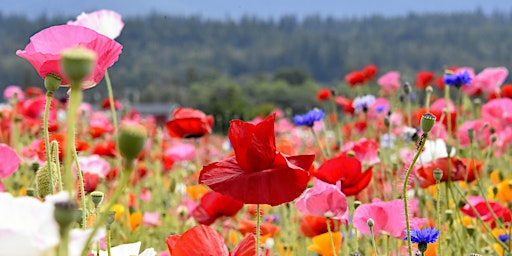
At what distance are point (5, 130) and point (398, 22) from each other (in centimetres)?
10428

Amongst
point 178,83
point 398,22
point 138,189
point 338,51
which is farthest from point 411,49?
point 138,189

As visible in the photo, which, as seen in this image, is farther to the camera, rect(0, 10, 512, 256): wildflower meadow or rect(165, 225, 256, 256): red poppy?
rect(165, 225, 256, 256): red poppy

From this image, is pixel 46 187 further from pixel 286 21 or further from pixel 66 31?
pixel 286 21

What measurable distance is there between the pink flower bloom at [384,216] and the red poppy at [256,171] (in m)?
0.21

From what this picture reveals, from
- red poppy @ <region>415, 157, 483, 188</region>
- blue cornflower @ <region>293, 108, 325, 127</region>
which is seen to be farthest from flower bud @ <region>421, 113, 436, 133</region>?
blue cornflower @ <region>293, 108, 325, 127</region>

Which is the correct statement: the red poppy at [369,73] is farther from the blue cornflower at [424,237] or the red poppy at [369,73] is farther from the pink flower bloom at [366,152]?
the blue cornflower at [424,237]

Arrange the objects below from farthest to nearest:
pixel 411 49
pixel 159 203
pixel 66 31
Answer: pixel 411 49, pixel 159 203, pixel 66 31

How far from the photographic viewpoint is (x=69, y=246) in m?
0.31

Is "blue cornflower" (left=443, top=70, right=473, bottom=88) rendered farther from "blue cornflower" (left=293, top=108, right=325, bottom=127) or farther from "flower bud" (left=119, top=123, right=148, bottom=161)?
"flower bud" (left=119, top=123, right=148, bottom=161)

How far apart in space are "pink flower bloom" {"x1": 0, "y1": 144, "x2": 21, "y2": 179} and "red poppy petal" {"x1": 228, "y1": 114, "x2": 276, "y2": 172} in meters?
0.48

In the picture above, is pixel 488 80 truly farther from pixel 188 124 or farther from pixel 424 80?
pixel 188 124

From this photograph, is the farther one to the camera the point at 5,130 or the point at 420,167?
the point at 5,130

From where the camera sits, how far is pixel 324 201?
2.57 ft

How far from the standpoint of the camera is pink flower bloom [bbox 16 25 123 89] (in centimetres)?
52
